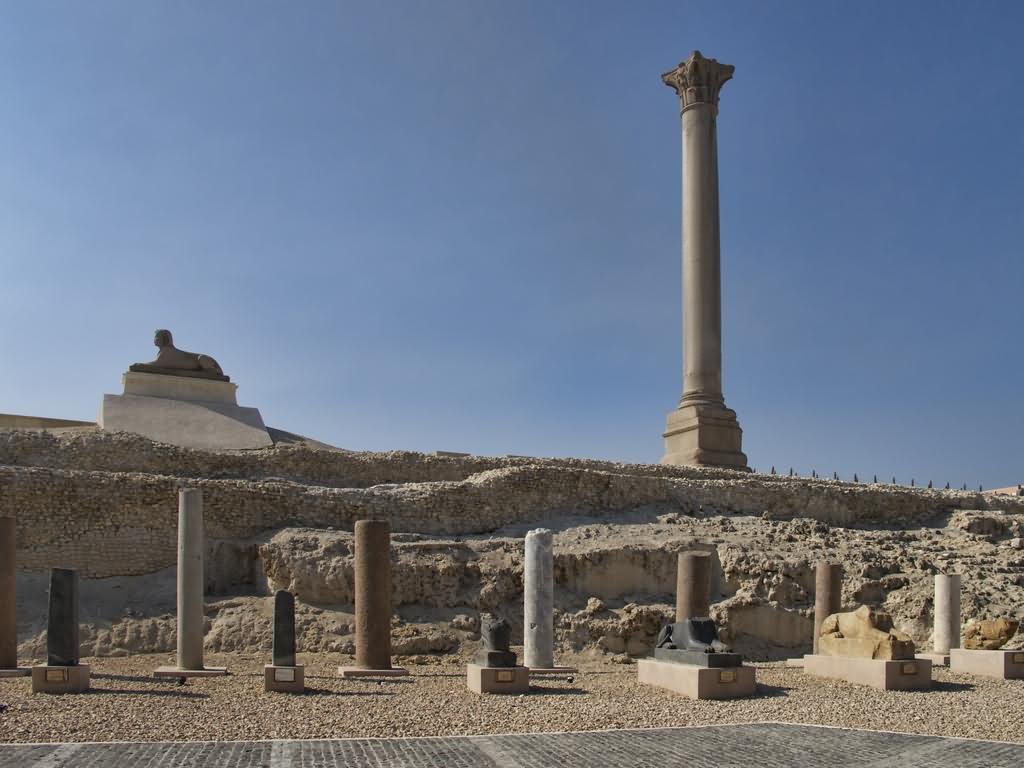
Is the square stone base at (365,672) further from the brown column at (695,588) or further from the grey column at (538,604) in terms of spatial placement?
the brown column at (695,588)

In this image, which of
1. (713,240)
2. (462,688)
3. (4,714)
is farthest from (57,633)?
(713,240)

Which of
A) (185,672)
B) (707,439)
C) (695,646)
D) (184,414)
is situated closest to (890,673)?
(695,646)

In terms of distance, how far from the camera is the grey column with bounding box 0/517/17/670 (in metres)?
13.9

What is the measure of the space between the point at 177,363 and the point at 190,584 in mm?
15965

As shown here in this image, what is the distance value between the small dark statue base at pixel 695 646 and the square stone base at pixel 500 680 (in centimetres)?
193

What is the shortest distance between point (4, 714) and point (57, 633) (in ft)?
8.16

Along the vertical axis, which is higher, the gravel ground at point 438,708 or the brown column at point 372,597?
the brown column at point 372,597

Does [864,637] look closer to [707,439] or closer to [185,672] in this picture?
[185,672]

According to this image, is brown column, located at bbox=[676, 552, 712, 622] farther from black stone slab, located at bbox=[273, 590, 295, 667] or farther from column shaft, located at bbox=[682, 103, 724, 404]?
column shaft, located at bbox=[682, 103, 724, 404]

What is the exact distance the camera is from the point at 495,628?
13055mm

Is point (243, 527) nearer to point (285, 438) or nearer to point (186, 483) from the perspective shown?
point (186, 483)

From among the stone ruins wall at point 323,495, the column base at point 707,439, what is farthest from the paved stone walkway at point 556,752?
the column base at point 707,439

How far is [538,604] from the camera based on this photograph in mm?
15266

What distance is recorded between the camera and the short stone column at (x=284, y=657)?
1225 cm
